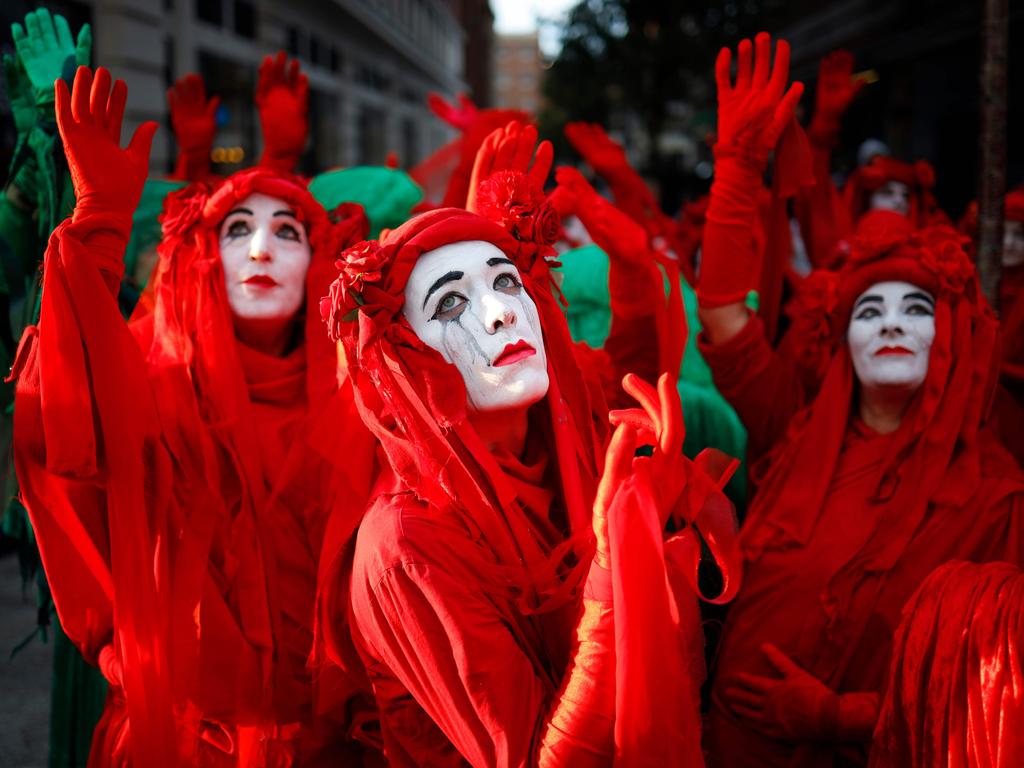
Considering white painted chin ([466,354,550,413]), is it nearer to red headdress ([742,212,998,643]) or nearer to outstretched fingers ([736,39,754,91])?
red headdress ([742,212,998,643])

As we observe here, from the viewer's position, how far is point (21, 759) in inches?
150

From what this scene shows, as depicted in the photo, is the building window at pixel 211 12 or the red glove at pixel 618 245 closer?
the red glove at pixel 618 245

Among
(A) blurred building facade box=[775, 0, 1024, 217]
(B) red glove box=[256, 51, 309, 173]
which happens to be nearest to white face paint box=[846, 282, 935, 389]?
(B) red glove box=[256, 51, 309, 173]

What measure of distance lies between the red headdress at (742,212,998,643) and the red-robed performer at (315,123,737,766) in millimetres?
739

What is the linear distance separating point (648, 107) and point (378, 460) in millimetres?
13953

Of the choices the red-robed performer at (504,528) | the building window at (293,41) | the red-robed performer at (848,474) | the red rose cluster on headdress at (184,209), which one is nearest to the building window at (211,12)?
the building window at (293,41)

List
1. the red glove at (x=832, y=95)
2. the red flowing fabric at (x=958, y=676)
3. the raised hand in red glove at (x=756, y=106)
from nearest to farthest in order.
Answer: the red flowing fabric at (x=958, y=676)
the raised hand in red glove at (x=756, y=106)
the red glove at (x=832, y=95)

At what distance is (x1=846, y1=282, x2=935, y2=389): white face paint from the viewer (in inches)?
105

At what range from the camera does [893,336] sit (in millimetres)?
2695

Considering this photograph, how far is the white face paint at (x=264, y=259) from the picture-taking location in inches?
111

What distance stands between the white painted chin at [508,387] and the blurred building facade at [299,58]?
4.98 metres

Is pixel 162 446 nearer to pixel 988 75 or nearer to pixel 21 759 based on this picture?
pixel 21 759

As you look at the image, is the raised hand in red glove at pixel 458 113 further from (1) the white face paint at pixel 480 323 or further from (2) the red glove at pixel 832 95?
(1) the white face paint at pixel 480 323

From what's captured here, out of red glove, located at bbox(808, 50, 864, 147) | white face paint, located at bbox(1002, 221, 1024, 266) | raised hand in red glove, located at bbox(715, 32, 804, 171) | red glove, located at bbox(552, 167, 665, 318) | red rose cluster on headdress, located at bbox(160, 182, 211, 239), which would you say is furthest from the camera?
red glove, located at bbox(808, 50, 864, 147)
